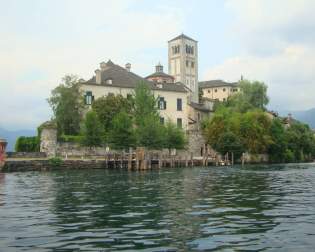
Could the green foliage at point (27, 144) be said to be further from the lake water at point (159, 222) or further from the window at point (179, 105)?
the lake water at point (159, 222)

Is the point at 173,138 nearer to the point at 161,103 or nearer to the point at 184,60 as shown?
the point at 161,103

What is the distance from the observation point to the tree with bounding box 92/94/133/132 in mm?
80562

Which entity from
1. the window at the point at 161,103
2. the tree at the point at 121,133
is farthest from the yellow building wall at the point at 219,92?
the tree at the point at 121,133

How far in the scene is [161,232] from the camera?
1473cm

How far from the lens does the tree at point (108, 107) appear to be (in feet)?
264

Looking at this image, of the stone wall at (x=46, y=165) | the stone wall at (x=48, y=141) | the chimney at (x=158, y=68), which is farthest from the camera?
the chimney at (x=158, y=68)

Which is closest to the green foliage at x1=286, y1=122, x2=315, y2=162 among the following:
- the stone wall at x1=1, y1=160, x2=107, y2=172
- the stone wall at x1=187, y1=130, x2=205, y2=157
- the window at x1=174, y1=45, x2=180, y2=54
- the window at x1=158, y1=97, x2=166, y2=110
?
the stone wall at x1=187, y1=130, x2=205, y2=157

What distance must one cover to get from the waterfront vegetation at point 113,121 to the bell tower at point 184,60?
5058 cm

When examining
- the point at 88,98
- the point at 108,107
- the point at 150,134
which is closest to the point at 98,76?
the point at 88,98

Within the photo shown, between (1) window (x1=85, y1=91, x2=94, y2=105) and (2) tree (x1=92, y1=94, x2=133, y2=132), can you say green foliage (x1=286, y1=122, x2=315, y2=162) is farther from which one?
(1) window (x1=85, y1=91, x2=94, y2=105)

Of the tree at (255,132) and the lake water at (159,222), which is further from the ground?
the tree at (255,132)

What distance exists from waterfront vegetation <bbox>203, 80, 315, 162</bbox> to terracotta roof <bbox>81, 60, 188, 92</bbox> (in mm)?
10805

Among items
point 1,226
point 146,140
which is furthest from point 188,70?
point 1,226

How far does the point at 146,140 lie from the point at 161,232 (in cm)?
6068
